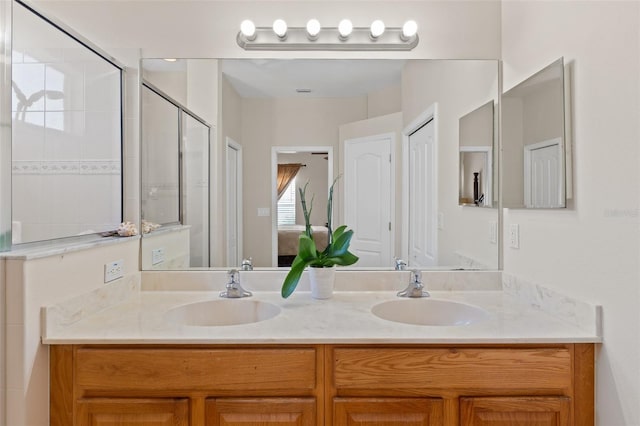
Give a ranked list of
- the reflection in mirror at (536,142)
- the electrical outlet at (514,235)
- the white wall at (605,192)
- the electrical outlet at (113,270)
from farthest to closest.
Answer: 1. the electrical outlet at (514,235)
2. the electrical outlet at (113,270)
3. the reflection in mirror at (536,142)
4. the white wall at (605,192)

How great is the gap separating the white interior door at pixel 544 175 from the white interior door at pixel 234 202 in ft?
4.31

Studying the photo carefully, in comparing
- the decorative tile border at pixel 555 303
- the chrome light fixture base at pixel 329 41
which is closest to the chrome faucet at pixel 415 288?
the decorative tile border at pixel 555 303

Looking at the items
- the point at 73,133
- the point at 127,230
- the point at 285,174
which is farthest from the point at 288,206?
the point at 73,133

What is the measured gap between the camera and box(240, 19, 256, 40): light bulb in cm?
174

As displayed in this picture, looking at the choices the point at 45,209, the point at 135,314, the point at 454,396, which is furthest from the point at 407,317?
the point at 45,209

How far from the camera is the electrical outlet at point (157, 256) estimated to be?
183cm

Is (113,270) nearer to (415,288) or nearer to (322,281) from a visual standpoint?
(322,281)

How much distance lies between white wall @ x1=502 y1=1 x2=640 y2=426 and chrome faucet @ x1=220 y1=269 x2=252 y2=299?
4.08 feet

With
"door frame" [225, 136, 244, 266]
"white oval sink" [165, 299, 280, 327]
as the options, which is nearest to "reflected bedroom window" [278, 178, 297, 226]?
"door frame" [225, 136, 244, 266]

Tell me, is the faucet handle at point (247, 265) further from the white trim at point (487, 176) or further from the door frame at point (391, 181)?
the white trim at point (487, 176)

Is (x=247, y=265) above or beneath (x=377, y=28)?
beneath

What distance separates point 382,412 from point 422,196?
1.05 meters

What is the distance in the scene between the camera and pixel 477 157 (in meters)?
1.82

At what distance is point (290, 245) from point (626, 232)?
4.25ft
